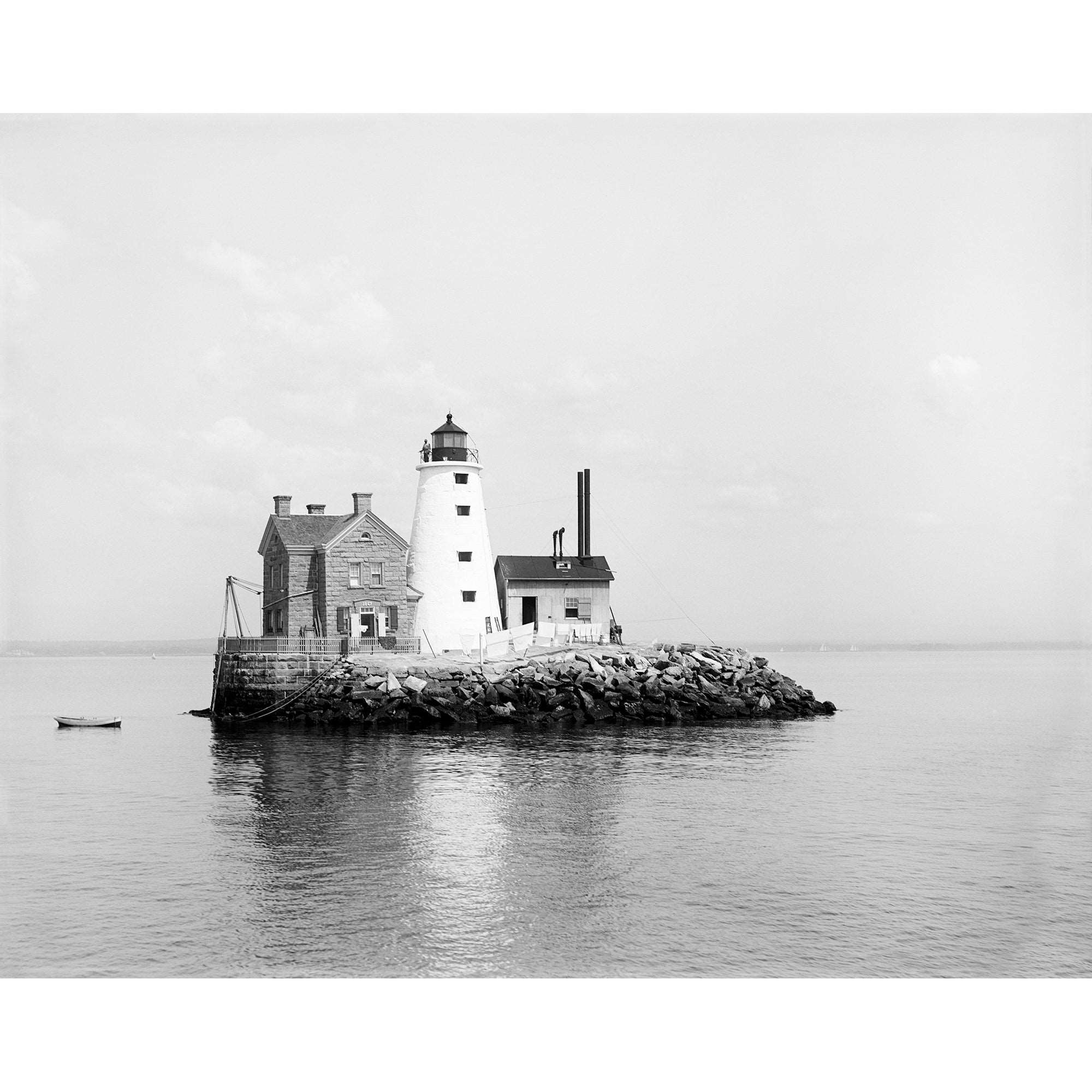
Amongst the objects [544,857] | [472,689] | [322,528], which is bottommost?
[544,857]

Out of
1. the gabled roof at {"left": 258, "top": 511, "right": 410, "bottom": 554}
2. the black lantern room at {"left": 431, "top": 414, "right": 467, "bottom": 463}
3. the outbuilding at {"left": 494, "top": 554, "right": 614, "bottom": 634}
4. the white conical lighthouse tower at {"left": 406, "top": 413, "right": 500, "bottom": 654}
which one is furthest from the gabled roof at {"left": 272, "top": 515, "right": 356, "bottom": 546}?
the outbuilding at {"left": 494, "top": 554, "right": 614, "bottom": 634}

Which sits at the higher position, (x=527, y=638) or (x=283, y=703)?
(x=527, y=638)

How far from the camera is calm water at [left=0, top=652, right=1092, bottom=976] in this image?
7031mm

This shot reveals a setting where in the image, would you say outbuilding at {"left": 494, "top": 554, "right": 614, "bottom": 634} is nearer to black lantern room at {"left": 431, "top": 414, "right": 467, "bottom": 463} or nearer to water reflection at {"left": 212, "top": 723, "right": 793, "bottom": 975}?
black lantern room at {"left": 431, "top": 414, "right": 467, "bottom": 463}

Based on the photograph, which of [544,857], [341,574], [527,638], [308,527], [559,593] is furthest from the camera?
[559,593]

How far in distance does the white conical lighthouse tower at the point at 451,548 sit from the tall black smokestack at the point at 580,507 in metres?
2.15

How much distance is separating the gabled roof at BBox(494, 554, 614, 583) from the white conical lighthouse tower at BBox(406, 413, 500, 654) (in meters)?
1.86

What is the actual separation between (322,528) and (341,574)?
105cm

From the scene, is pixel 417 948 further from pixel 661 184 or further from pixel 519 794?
pixel 661 184

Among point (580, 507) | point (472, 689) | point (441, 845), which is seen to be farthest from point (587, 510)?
point (441, 845)

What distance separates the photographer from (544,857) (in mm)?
9086

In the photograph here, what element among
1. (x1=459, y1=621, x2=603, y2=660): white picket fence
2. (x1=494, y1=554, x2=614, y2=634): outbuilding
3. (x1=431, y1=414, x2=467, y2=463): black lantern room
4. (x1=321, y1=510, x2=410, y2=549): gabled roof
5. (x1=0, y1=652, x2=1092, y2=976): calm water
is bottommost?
(x1=0, y1=652, x2=1092, y2=976): calm water

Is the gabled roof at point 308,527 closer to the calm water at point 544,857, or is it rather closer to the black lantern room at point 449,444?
the black lantern room at point 449,444

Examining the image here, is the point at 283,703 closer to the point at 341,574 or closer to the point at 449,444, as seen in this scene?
the point at 341,574
